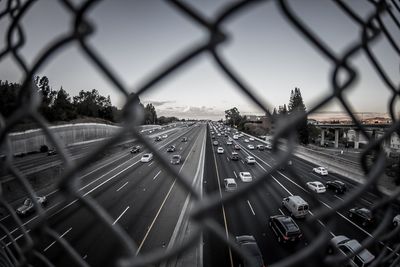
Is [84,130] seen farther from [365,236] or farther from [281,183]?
[365,236]

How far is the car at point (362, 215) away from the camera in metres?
12.5

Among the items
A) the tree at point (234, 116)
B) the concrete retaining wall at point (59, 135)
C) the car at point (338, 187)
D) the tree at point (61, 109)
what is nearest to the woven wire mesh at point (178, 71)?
the car at point (338, 187)

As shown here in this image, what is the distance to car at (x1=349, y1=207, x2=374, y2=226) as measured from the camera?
12461 mm

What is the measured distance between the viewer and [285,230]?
35.5ft

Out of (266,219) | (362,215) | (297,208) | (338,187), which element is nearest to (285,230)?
(266,219)

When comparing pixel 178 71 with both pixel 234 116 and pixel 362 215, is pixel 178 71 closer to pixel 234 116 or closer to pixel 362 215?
pixel 362 215

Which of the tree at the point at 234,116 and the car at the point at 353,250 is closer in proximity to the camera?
the car at the point at 353,250

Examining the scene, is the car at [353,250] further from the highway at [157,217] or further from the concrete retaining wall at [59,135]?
the concrete retaining wall at [59,135]

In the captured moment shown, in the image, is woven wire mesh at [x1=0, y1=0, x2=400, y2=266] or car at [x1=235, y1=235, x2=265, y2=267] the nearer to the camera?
woven wire mesh at [x1=0, y1=0, x2=400, y2=266]

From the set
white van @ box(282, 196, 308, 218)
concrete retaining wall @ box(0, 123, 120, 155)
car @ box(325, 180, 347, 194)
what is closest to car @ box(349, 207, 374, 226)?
white van @ box(282, 196, 308, 218)

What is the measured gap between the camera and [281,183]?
20359mm

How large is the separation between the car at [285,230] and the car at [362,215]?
399cm

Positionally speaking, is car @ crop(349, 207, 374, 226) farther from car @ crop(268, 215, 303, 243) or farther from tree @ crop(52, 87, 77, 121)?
tree @ crop(52, 87, 77, 121)

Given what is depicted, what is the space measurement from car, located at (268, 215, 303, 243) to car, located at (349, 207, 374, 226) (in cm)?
399
